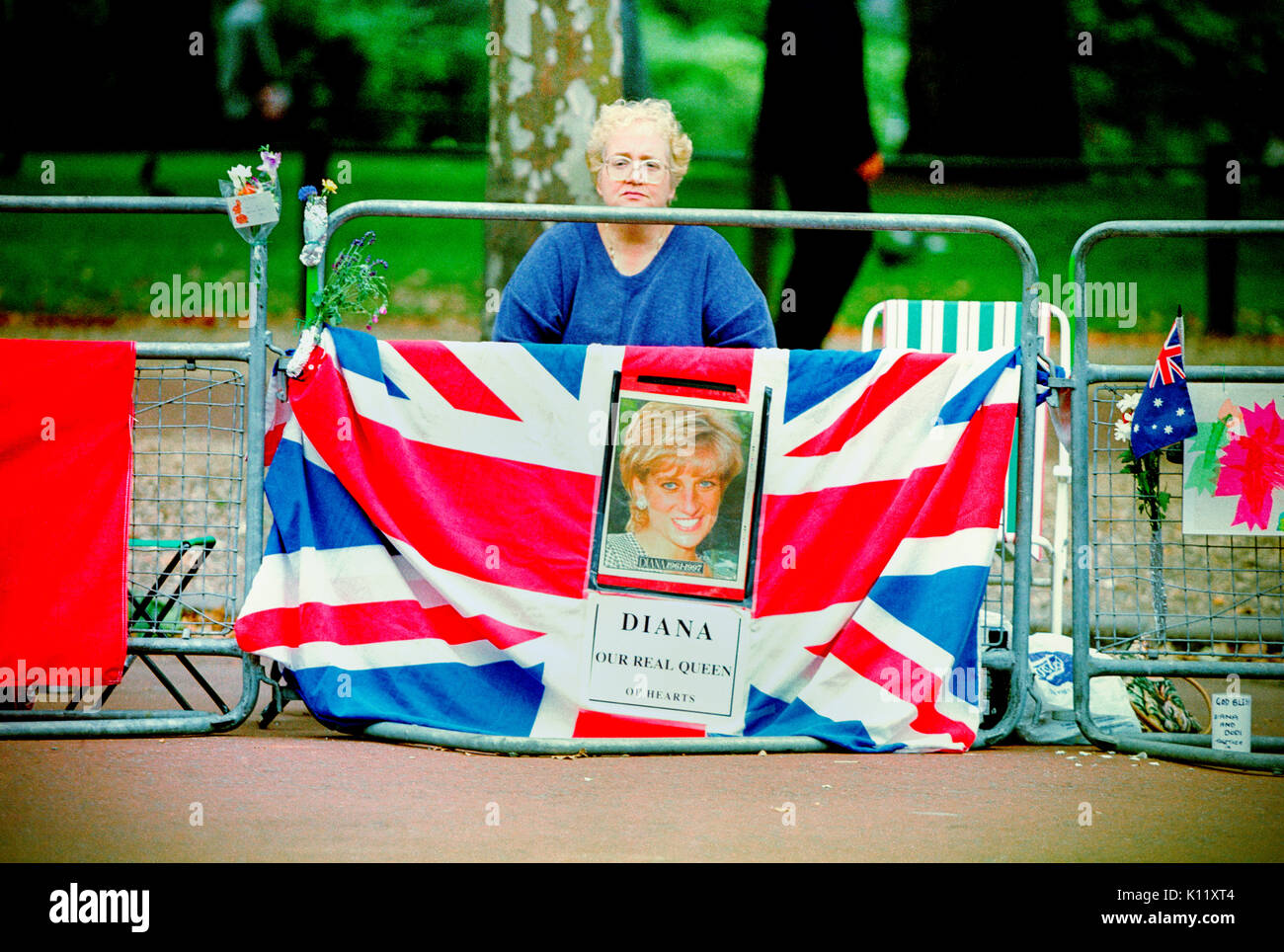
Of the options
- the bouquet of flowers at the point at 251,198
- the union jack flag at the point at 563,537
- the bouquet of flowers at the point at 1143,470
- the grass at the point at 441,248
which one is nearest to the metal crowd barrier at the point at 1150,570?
the bouquet of flowers at the point at 1143,470

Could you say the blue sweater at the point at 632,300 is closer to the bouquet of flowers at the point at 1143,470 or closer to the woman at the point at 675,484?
the woman at the point at 675,484

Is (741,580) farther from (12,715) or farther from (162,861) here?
(12,715)

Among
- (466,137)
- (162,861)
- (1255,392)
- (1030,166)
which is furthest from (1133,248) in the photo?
(162,861)

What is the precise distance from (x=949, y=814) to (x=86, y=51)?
54.1 ft

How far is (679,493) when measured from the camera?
486 centimetres

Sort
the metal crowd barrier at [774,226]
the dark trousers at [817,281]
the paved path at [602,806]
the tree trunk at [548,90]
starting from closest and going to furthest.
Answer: the paved path at [602,806] < the metal crowd barrier at [774,226] < the tree trunk at [548,90] < the dark trousers at [817,281]

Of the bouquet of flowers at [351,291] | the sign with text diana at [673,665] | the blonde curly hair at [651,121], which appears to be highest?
the blonde curly hair at [651,121]

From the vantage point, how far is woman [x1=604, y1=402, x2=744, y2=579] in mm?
4844

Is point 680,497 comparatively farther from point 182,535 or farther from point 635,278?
point 182,535

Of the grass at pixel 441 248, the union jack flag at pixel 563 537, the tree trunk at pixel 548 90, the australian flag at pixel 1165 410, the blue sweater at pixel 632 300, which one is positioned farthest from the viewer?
the grass at pixel 441 248

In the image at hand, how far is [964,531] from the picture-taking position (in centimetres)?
486

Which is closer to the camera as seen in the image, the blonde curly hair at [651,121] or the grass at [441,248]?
the blonde curly hair at [651,121]

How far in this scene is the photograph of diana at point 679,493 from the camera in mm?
4844

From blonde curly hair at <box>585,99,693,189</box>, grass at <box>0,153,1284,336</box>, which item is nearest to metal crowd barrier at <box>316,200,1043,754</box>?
blonde curly hair at <box>585,99,693,189</box>
